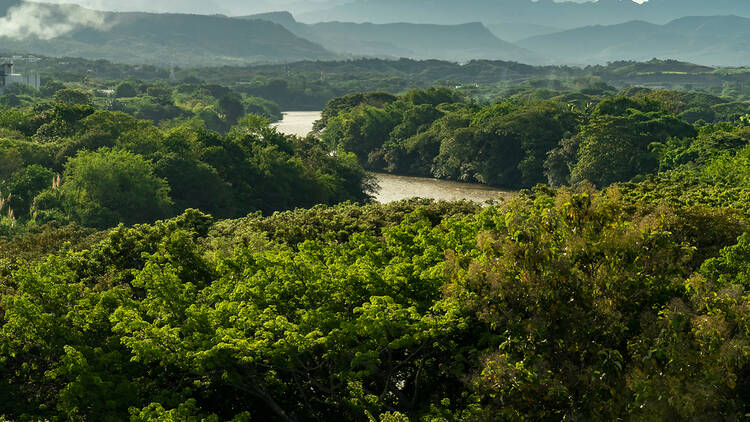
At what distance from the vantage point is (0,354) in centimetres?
1380

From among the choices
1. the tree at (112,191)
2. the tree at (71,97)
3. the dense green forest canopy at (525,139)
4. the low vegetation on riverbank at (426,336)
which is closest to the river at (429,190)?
the dense green forest canopy at (525,139)

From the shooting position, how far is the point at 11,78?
403ft

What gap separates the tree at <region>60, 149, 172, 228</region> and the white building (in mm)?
80453

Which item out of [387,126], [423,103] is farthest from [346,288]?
[423,103]

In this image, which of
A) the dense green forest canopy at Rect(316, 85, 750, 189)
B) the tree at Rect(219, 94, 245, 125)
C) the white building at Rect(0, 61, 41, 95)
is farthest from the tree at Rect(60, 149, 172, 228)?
the white building at Rect(0, 61, 41, 95)

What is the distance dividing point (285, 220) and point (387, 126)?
60.0 m

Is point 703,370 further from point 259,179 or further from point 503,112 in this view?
point 503,112

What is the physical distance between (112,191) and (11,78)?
98940 millimetres

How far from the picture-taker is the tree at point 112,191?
38156mm

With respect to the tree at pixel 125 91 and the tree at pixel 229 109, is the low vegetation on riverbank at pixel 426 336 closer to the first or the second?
the tree at pixel 229 109

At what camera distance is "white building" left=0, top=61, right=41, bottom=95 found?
110 meters

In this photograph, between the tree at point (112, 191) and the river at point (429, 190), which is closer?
the tree at point (112, 191)

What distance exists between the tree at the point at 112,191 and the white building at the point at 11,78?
80.5 m

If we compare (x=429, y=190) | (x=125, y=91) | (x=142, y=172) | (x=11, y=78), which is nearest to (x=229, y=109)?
(x=125, y=91)
